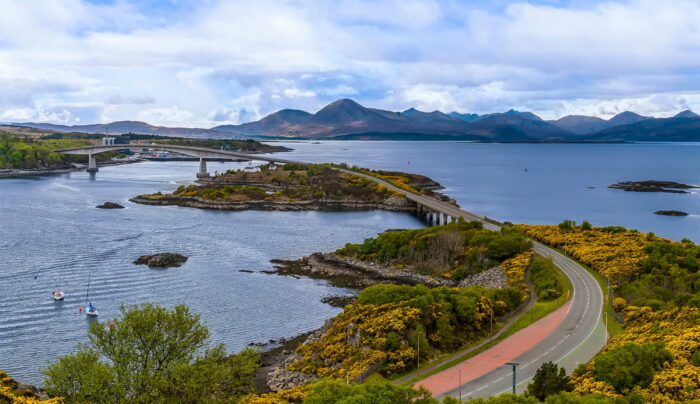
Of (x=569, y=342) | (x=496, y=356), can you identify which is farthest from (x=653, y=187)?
(x=496, y=356)

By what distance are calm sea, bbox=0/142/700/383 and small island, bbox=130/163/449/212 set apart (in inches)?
264

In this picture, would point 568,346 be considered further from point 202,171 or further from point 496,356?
point 202,171

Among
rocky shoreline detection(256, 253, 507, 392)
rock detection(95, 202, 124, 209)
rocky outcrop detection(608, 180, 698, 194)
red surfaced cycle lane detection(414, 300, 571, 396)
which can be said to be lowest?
rocky shoreline detection(256, 253, 507, 392)

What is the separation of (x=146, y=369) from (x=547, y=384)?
19219 mm

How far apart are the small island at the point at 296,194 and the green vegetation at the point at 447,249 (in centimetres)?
4766

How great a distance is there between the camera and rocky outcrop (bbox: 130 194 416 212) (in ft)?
390

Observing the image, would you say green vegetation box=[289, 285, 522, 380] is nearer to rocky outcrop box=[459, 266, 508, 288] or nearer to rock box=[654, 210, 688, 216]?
rocky outcrop box=[459, 266, 508, 288]

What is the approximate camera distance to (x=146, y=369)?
29.4 meters

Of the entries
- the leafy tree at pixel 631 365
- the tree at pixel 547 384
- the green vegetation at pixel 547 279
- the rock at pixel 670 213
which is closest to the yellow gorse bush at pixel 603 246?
the green vegetation at pixel 547 279

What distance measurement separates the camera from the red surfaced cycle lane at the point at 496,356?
109ft

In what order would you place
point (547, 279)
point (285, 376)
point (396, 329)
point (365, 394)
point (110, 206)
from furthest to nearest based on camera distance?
point (110, 206) → point (547, 279) → point (396, 329) → point (285, 376) → point (365, 394)

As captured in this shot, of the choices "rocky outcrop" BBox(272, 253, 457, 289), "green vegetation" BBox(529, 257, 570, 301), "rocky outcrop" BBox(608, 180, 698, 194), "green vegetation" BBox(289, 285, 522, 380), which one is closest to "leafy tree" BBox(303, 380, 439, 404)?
"green vegetation" BBox(289, 285, 522, 380)

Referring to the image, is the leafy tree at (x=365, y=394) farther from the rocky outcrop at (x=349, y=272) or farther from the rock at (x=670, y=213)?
the rock at (x=670, y=213)

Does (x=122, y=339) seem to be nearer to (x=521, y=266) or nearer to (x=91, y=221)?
(x=521, y=266)
